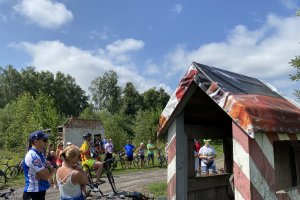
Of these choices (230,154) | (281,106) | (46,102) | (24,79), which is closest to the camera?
(281,106)

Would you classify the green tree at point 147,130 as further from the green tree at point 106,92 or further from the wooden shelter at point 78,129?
the green tree at point 106,92

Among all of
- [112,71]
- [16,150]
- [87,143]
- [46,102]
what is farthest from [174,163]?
[112,71]

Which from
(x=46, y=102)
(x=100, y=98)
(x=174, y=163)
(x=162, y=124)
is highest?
(x=100, y=98)

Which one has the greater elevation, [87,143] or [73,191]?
[87,143]

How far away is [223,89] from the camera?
14.1ft

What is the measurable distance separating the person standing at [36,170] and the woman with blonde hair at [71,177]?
2.91 feet

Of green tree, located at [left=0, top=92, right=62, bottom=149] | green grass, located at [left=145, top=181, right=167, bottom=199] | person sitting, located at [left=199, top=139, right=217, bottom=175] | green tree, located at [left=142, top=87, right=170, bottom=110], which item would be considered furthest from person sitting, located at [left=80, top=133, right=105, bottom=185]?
green tree, located at [left=142, top=87, right=170, bottom=110]

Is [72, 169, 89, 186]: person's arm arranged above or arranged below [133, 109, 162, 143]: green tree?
below

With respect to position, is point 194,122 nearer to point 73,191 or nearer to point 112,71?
point 73,191

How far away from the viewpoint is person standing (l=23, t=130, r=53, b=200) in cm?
565

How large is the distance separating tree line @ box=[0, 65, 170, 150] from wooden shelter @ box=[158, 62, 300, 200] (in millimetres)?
37714

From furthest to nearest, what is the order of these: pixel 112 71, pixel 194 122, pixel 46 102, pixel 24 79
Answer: pixel 112 71 → pixel 24 79 → pixel 46 102 → pixel 194 122

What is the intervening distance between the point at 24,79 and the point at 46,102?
3041cm

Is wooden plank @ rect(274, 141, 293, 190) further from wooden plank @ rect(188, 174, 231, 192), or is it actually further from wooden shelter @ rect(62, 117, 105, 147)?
wooden shelter @ rect(62, 117, 105, 147)
